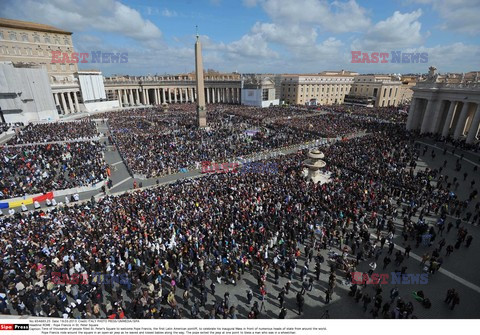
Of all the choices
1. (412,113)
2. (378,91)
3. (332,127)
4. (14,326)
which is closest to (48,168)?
(14,326)

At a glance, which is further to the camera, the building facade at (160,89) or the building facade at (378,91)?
the building facade at (160,89)

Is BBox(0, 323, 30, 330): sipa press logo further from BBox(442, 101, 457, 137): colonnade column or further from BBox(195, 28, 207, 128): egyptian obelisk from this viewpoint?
BBox(442, 101, 457, 137): colonnade column

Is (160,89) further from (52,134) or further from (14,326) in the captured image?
(14,326)

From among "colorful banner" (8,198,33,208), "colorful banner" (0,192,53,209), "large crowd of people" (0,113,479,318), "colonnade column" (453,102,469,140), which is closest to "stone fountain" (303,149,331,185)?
"large crowd of people" (0,113,479,318)

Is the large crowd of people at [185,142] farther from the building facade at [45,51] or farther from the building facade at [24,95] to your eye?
the building facade at [45,51]

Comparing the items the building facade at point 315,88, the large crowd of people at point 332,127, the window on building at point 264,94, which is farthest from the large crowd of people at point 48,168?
the building facade at point 315,88

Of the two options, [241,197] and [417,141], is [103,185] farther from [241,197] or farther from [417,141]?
[417,141]
